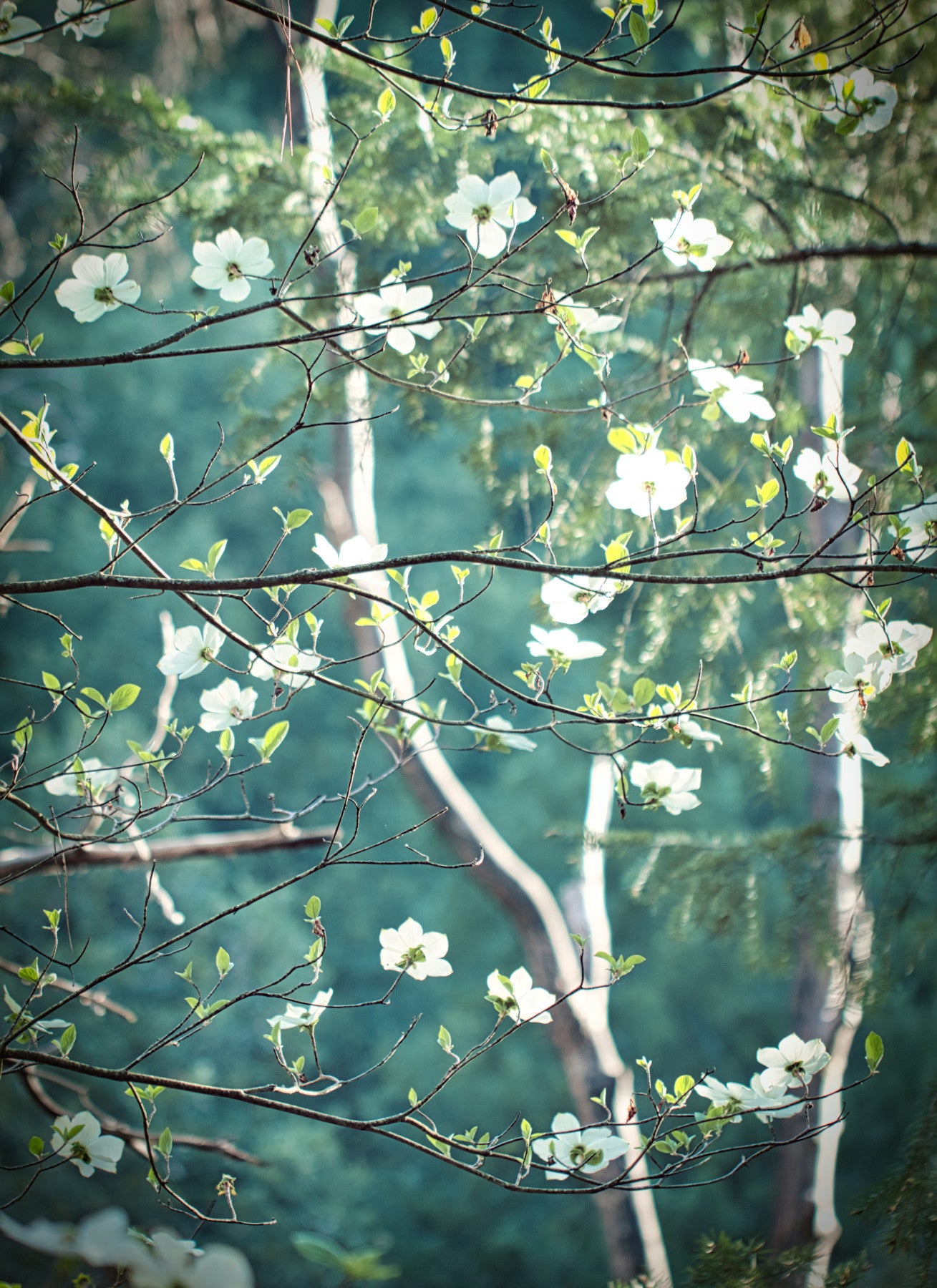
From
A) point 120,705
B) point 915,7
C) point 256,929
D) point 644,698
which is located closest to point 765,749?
point 644,698

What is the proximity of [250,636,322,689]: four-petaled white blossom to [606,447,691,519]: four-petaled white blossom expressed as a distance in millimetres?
225

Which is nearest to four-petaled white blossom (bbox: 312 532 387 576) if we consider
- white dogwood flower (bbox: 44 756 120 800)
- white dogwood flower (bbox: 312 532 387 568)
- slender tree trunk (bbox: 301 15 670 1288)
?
white dogwood flower (bbox: 312 532 387 568)

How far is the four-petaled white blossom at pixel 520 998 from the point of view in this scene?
0.56 meters

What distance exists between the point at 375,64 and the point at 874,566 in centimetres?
39

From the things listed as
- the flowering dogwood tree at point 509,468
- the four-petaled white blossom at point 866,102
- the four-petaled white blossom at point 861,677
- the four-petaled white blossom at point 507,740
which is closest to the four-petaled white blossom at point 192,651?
the flowering dogwood tree at point 509,468

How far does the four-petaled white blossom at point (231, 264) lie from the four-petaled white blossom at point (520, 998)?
472 mm

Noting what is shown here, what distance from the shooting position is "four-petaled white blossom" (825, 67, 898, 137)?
58 centimetres

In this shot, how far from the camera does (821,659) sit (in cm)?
104

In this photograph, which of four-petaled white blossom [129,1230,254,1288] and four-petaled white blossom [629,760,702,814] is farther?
four-petaled white blossom [629,760,702,814]

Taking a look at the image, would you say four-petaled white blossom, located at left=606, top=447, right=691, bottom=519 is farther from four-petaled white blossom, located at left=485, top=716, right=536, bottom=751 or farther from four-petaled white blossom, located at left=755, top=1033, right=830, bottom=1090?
four-petaled white blossom, located at left=755, top=1033, right=830, bottom=1090

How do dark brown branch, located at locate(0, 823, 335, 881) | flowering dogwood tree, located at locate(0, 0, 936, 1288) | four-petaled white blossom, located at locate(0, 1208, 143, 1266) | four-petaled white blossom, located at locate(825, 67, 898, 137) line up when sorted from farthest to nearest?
dark brown branch, located at locate(0, 823, 335, 881)
four-petaled white blossom, located at locate(825, 67, 898, 137)
flowering dogwood tree, located at locate(0, 0, 936, 1288)
four-petaled white blossom, located at locate(0, 1208, 143, 1266)

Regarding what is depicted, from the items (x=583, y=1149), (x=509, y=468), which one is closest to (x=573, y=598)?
(x=583, y=1149)

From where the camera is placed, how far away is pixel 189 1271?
302mm

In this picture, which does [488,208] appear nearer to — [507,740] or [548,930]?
[507,740]
